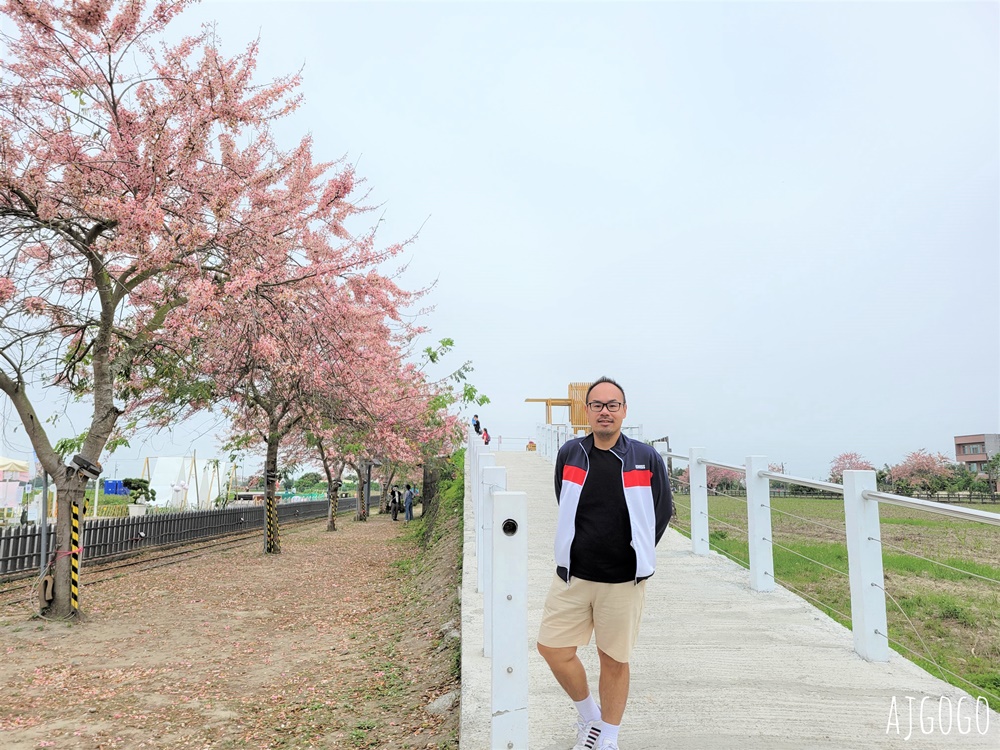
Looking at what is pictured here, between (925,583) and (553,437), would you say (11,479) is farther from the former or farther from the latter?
(925,583)

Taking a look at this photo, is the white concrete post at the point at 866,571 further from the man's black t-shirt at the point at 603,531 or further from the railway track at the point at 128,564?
the railway track at the point at 128,564

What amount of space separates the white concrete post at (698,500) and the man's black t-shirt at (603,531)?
17.6 feet

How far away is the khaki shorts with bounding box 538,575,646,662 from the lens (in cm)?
292

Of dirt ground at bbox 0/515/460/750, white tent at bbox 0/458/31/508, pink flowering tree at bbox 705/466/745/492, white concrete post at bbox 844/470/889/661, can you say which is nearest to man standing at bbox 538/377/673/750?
dirt ground at bbox 0/515/460/750

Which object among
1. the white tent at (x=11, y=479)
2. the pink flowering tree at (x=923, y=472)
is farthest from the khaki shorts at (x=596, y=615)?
the pink flowering tree at (x=923, y=472)

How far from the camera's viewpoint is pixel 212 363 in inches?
507

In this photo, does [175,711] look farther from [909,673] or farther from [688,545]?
[688,545]

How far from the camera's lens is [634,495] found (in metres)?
2.92

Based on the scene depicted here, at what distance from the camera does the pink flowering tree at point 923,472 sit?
34.3 metres

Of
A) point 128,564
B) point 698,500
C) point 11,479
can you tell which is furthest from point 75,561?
point 11,479

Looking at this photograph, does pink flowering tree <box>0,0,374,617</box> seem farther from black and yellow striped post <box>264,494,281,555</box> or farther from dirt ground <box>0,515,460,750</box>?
black and yellow striped post <box>264,494,281,555</box>

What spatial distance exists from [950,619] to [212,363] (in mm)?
12827

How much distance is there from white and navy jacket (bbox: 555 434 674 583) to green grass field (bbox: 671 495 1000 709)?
183 centimetres

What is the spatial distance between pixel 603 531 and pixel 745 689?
173 centimetres
